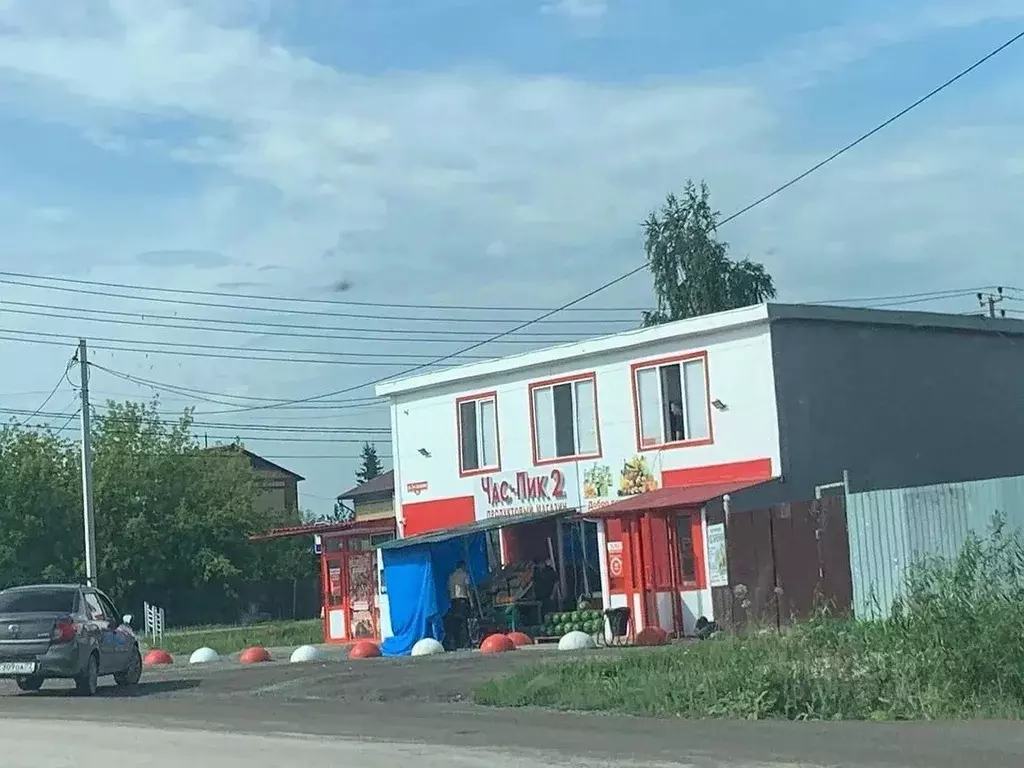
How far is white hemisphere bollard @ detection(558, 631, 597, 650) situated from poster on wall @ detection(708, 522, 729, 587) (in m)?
2.52

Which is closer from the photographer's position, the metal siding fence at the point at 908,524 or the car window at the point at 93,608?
the metal siding fence at the point at 908,524

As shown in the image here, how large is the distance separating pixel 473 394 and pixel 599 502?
477cm

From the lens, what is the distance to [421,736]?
15.3 meters

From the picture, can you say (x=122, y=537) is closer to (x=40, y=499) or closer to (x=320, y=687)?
(x=40, y=499)

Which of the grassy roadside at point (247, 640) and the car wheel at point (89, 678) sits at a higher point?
the car wheel at point (89, 678)

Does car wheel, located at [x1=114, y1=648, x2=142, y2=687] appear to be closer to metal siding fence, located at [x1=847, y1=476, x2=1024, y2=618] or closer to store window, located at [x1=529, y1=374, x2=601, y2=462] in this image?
metal siding fence, located at [x1=847, y1=476, x2=1024, y2=618]

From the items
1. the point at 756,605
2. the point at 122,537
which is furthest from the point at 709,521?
the point at 122,537

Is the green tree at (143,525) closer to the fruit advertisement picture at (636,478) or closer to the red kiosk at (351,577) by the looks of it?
the red kiosk at (351,577)

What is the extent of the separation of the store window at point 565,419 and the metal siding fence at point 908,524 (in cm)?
1068

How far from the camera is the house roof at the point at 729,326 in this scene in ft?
101

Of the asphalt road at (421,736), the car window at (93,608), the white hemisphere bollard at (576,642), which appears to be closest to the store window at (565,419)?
the white hemisphere bollard at (576,642)

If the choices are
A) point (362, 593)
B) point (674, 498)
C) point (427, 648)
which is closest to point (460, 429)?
point (362, 593)

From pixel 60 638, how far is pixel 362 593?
18273mm

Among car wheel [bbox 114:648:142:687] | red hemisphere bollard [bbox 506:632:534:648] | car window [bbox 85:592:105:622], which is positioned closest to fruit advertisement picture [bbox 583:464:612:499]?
red hemisphere bollard [bbox 506:632:534:648]
